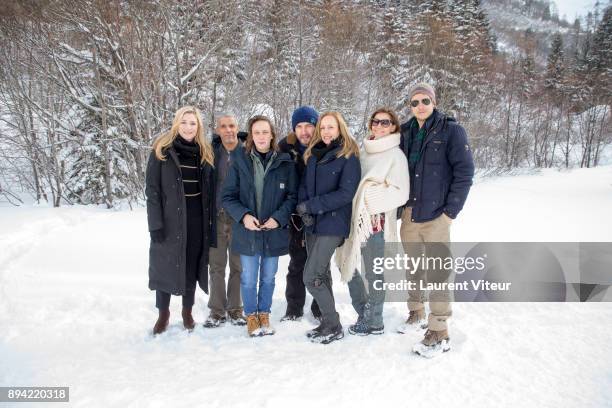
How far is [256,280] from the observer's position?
3.46 m

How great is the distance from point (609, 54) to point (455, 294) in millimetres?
38980

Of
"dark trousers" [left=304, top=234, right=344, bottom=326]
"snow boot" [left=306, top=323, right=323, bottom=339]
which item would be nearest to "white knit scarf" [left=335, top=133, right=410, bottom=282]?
"dark trousers" [left=304, top=234, right=344, bottom=326]

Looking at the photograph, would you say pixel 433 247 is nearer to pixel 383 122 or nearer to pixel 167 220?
pixel 383 122

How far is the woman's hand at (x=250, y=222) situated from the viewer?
125 inches

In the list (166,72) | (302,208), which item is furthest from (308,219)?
(166,72)

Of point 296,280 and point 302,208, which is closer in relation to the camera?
point 302,208

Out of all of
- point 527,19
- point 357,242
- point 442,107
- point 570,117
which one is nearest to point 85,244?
point 357,242

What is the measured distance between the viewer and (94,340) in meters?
3.35

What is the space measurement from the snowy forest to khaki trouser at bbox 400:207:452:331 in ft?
29.7

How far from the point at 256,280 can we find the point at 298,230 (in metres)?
0.63

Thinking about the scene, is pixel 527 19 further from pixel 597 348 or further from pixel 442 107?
pixel 597 348

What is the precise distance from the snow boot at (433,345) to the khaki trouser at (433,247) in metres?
0.05

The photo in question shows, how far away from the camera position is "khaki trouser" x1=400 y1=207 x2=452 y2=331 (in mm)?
3045

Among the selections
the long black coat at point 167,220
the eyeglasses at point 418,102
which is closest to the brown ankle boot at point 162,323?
the long black coat at point 167,220
